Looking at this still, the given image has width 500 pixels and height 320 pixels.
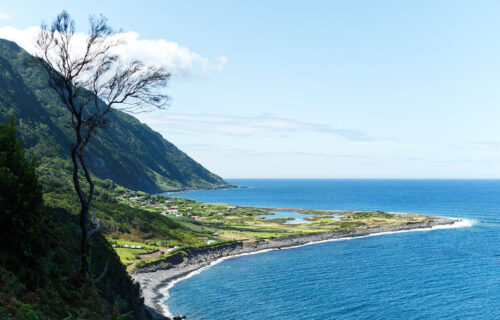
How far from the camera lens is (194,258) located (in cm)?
9025

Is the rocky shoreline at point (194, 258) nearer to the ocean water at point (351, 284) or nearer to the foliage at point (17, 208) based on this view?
the ocean water at point (351, 284)

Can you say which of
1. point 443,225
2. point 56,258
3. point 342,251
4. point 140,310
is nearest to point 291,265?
point 342,251

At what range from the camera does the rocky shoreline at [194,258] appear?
6341cm

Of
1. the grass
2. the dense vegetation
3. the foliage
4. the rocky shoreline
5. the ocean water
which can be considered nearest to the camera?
the dense vegetation

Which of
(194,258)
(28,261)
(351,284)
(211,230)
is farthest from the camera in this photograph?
(211,230)

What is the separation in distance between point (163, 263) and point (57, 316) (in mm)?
66851

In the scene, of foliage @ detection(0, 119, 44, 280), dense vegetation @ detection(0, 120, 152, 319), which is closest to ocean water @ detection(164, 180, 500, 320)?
dense vegetation @ detection(0, 120, 152, 319)

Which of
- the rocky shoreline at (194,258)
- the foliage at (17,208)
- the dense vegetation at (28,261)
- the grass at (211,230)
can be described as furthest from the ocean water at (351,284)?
the foliage at (17,208)

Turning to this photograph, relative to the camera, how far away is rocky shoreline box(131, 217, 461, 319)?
6341 centimetres

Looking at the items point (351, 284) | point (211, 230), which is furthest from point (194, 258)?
point (211, 230)

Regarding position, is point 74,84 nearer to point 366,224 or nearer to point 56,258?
point 56,258

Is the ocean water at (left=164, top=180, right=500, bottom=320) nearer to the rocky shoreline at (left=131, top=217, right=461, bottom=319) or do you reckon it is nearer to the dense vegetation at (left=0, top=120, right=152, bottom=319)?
the rocky shoreline at (left=131, top=217, right=461, bottom=319)

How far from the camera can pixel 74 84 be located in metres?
21.4

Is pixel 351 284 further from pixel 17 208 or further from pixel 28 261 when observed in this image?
pixel 17 208
